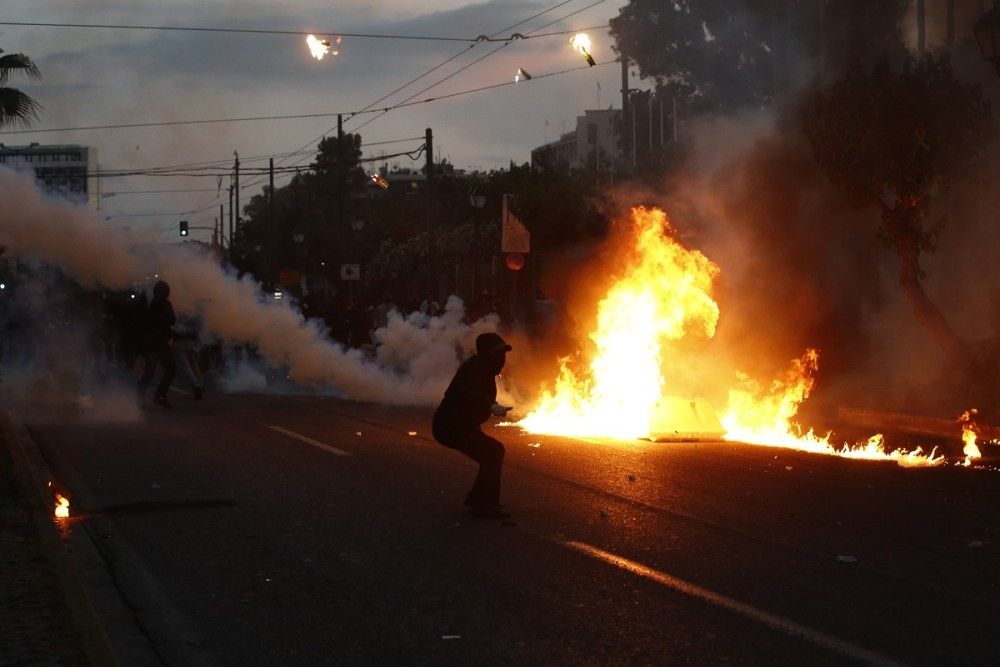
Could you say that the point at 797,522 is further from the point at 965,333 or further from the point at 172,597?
the point at 965,333

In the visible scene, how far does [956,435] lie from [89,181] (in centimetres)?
2972

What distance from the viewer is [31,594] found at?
6953mm

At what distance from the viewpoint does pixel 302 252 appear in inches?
2601

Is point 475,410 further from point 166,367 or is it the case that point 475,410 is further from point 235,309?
point 235,309

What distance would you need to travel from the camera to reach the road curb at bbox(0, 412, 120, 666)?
5886 millimetres

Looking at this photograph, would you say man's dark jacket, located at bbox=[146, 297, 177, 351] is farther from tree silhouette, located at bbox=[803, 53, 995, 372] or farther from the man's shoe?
the man's shoe

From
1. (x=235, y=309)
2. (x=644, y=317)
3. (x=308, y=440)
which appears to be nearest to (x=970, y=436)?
(x=644, y=317)

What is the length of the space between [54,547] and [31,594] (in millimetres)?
1435

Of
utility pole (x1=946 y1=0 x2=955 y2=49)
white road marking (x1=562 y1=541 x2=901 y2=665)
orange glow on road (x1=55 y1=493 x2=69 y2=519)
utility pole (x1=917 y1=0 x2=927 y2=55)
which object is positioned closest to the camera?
white road marking (x1=562 y1=541 x2=901 y2=665)

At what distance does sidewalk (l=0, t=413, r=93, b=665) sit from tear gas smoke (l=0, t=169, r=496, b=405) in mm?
11109

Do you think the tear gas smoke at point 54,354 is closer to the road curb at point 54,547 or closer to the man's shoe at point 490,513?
the road curb at point 54,547

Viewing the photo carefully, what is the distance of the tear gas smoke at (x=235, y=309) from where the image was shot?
20953mm

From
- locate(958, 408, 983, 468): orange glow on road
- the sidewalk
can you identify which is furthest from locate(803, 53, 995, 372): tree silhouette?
the sidewalk

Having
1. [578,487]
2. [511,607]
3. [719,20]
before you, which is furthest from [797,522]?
[719,20]
